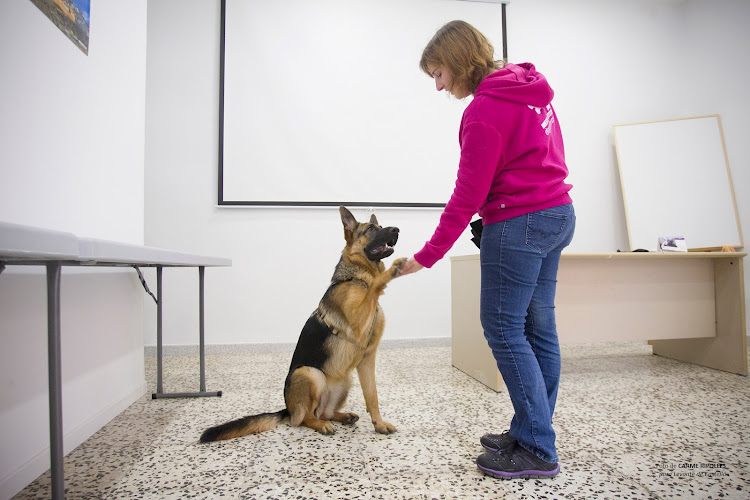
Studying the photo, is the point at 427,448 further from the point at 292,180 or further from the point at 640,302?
the point at 292,180

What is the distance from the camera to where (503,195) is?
1389 millimetres

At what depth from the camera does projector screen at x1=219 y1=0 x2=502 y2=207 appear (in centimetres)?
382

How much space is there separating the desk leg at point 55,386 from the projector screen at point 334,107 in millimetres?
2952

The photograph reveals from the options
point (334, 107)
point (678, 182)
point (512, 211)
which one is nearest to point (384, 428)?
point (512, 211)

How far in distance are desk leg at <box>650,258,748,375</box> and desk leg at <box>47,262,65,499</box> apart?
3.68m

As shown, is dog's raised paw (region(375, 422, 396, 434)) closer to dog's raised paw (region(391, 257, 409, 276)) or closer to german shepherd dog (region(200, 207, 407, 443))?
german shepherd dog (region(200, 207, 407, 443))

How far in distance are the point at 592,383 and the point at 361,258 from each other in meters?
1.84

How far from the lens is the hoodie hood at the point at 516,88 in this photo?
132 cm

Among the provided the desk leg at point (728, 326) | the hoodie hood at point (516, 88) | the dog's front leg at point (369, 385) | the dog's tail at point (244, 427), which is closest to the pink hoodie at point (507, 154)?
the hoodie hood at point (516, 88)

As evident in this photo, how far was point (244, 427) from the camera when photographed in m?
1.79

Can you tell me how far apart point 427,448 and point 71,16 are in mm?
2280

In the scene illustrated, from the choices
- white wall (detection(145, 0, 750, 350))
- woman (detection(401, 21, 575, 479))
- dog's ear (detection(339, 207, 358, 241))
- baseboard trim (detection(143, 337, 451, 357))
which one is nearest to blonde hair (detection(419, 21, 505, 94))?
woman (detection(401, 21, 575, 479))

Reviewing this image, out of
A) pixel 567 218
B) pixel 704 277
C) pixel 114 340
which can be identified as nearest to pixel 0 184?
pixel 114 340

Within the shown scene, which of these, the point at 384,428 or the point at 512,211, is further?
the point at 384,428
